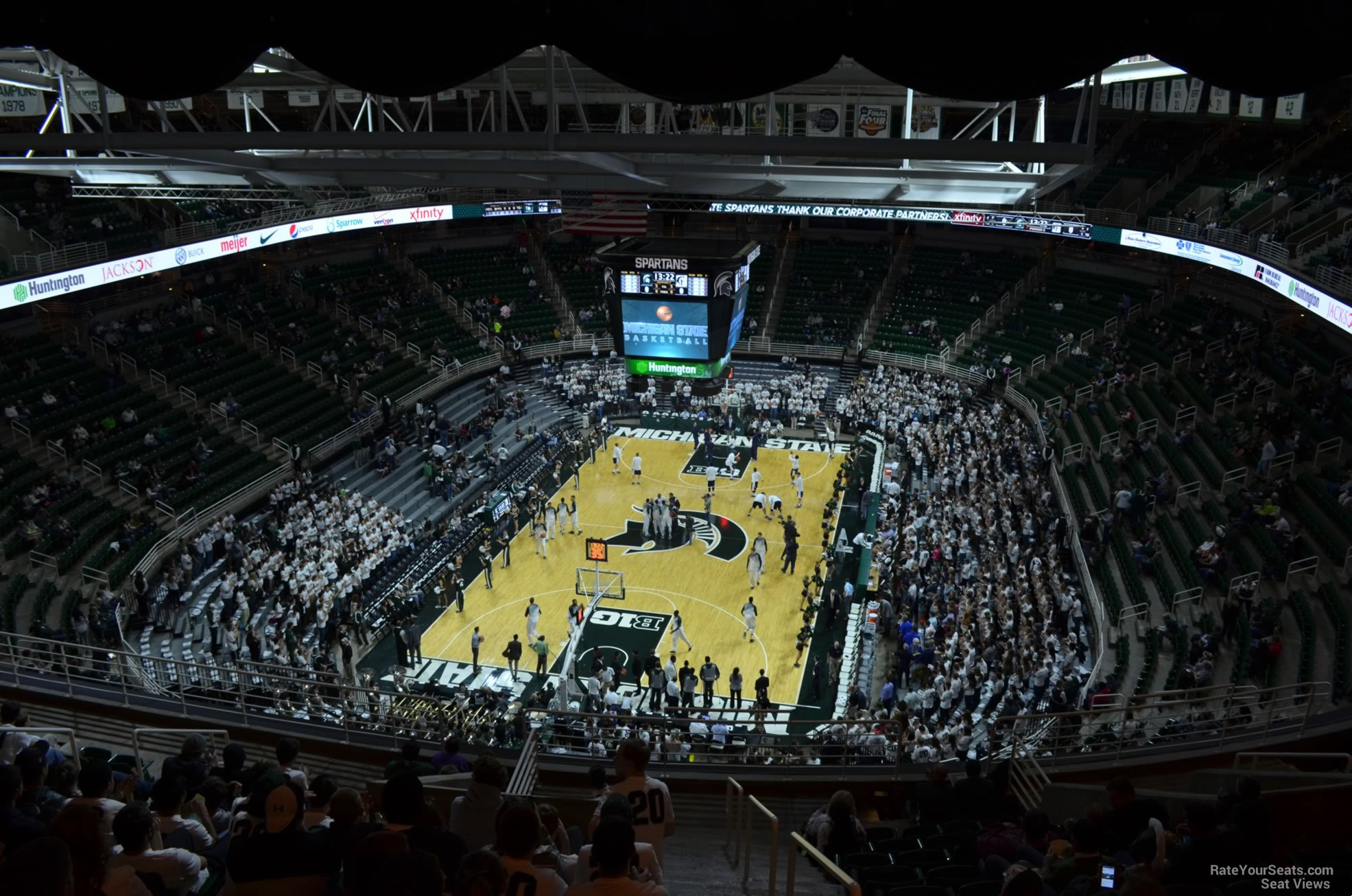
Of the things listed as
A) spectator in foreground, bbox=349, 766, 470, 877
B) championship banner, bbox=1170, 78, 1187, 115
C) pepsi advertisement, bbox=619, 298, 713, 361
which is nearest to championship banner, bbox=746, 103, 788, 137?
pepsi advertisement, bbox=619, 298, 713, 361

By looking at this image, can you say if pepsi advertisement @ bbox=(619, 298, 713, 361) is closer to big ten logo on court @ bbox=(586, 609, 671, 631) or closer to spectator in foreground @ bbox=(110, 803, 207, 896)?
big ten logo on court @ bbox=(586, 609, 671, 631)

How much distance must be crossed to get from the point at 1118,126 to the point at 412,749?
116 ft

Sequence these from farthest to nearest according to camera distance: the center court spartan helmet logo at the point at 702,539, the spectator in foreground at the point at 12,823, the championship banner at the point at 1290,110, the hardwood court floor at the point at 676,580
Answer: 1. the championship banner at the point at 1290,110
2. the center court spartan helmet logo at the point at 702,539
3. the hardwood court floor at the point at 676,580
4. the spectator in foreground at the point at 12,823

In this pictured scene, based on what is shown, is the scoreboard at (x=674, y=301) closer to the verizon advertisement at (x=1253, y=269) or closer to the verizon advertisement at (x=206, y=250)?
the verizon advertisement at (x=206, y=250)

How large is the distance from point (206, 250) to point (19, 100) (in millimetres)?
4896

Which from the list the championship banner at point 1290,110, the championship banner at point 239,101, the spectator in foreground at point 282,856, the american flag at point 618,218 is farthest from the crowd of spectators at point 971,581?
the championship banner at point 239,101

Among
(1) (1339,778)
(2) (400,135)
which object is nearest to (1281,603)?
(1) (1339,778)

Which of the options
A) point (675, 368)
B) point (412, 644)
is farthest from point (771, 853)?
point (675, 368)

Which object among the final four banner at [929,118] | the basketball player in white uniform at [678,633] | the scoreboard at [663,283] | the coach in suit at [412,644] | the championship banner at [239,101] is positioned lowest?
the coach in suit at [412,644]

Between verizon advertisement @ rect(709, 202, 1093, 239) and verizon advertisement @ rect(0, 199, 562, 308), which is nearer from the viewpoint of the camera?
verizon advertisement @ rect(0, 199, 562, 308)

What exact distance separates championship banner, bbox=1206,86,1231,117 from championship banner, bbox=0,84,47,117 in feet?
101

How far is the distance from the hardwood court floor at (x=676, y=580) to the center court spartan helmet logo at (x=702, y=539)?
4 centimetres

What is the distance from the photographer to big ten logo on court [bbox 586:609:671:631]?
758 inches

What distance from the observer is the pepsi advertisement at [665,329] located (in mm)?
21172
